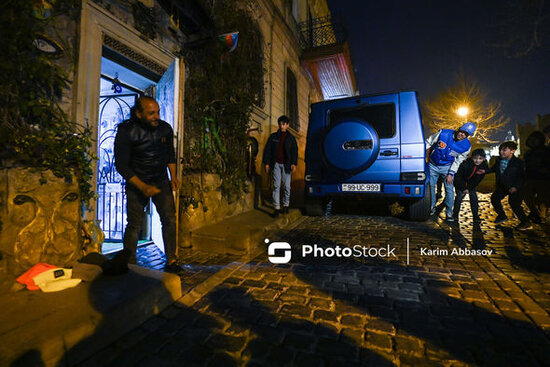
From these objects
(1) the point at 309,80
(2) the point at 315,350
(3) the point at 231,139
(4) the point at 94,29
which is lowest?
(2) the point at 315,350

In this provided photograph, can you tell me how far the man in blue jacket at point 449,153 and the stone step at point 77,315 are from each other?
17.9ft

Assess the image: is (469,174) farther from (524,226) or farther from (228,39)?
(228,39)

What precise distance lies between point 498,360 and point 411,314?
49cm

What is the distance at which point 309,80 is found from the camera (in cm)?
1223

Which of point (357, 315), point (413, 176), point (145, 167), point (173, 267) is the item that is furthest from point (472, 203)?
point (145, 167)

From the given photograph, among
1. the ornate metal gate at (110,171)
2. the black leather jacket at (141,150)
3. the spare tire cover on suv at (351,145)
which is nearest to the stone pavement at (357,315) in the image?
the black leather jacket at (141,150)

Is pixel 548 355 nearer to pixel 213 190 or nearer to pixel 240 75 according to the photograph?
pixel 213 190

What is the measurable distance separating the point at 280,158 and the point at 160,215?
2.82 metres

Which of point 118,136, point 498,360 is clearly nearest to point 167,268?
point 118,136

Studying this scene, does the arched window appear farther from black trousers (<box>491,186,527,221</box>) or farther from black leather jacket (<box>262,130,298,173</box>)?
black trousers (<box>491,186,527,221</box>)

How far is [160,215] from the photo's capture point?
2625mm

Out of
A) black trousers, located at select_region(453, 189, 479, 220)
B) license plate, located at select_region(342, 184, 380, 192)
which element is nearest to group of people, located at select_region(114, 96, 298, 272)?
license plate, located at select_region(342, 184, 380, 192)

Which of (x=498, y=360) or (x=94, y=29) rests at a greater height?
(x=94, y=29)

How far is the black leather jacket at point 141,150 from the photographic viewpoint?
234 cm
